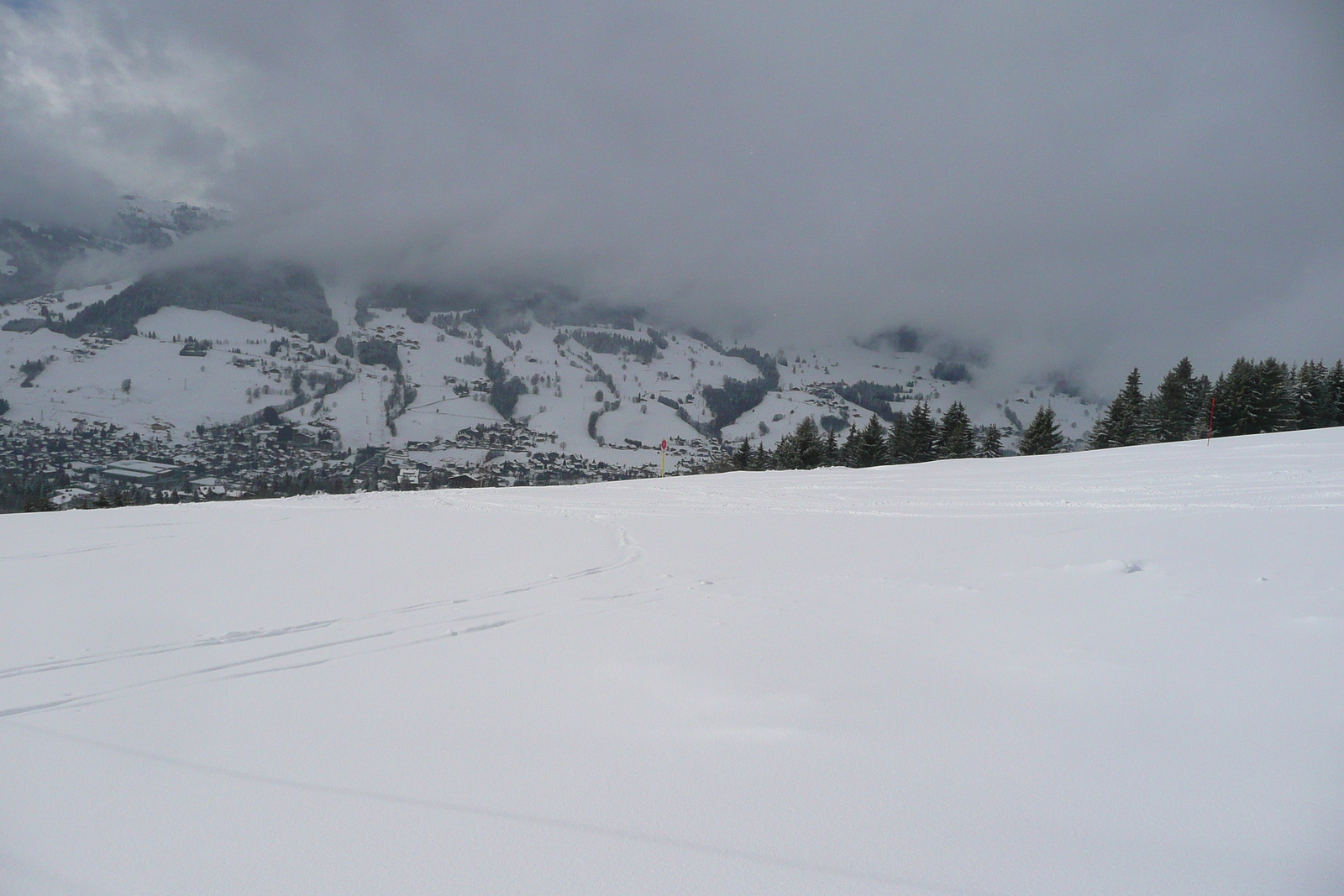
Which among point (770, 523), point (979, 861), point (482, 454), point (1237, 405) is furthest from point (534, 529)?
point (482, 454)

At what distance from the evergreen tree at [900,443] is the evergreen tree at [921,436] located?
22 centimetres

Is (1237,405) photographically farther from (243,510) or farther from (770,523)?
(243,510)

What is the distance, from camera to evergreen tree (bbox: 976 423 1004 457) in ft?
156

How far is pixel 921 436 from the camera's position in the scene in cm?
5025

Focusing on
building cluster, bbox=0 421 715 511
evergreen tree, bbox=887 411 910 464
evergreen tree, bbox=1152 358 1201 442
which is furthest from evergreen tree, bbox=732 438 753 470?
evergreen tree, bbox=1152 358 1201 442

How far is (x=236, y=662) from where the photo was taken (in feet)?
13.8

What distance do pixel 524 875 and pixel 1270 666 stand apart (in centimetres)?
428

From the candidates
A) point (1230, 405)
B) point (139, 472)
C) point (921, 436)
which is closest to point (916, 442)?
point (921, 436)

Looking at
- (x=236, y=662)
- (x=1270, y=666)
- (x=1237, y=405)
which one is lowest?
(x=236, y=662)

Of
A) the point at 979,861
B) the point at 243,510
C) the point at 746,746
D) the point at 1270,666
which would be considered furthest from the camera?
the point at 243,510

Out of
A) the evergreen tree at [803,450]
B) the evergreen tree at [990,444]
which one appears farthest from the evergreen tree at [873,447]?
the evergreen tree at [990,444]

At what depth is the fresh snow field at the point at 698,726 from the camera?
1997 millimetres

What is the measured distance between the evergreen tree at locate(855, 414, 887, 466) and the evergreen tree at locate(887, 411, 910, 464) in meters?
0.50

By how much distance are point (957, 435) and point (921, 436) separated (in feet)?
9.68
